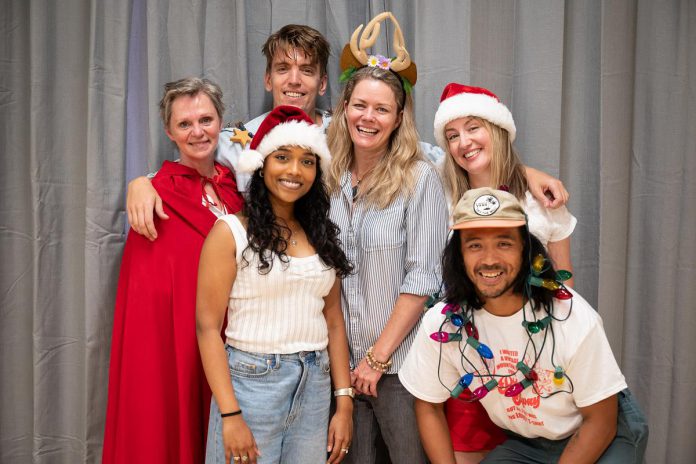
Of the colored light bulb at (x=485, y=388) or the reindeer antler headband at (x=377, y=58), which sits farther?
the reindeer antler headband at (x=377, y=58)

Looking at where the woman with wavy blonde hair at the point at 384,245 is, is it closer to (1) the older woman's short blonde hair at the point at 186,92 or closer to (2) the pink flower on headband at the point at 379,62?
(2) the pink flower on headband at the point at 379,62

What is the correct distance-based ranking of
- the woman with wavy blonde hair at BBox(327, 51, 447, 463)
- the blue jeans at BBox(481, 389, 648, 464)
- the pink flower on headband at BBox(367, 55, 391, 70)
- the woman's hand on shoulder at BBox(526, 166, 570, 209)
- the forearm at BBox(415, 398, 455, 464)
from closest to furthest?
1. the blue jeans at BBox(481, 389, 648, 464)
2. the forearm at BBox(415, 398, 455, 464)
3. the woman with wavy blonde hair at BBox(327, 51, 447, 463)
4. the woman's hand on shoulder at BBox(526, 166, 570, 209)
5. the pink flower on headband at BBox(367, 55, 391, 70)

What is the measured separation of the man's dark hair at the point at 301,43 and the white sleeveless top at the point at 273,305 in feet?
2.81

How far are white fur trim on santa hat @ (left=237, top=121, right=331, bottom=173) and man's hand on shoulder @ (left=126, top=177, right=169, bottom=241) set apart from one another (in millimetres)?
393

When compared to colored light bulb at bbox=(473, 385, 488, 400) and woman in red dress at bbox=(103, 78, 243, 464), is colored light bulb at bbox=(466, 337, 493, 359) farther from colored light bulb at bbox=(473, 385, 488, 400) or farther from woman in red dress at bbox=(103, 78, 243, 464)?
woman in red dress at bbox=(103, 78, 243, 464)

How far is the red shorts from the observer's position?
74.3 inches

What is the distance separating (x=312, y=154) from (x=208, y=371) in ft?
2.24

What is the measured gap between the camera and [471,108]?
2037 mm

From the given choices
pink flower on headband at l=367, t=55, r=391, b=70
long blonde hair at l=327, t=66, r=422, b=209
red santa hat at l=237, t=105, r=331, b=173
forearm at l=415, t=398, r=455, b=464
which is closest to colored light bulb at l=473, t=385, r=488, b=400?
forearm at l=415, t=398, r=455, b=464

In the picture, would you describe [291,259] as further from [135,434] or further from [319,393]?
[135,434]

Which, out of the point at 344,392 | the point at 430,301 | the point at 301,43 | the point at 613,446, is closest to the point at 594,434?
the point at 613,446

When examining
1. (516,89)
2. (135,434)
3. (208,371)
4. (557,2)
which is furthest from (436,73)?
(135,434)

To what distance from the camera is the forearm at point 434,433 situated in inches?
68.9

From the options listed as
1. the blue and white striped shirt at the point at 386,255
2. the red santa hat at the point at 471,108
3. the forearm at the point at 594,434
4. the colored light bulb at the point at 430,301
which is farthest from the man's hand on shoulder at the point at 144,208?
the forearm at the point at 594,434
